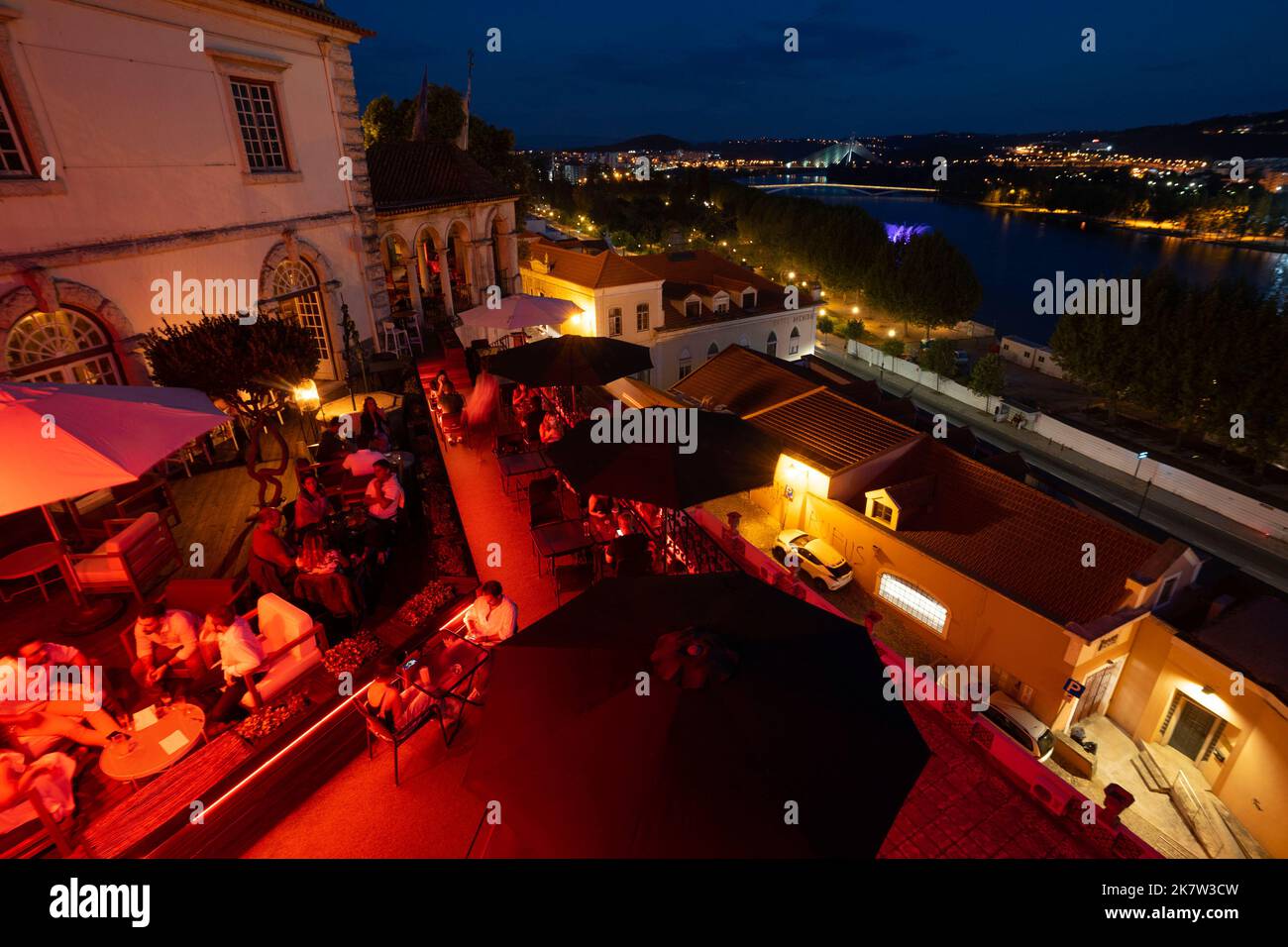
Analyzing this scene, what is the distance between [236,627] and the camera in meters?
6.35

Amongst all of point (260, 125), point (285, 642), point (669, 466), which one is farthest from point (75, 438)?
point (260, 125)

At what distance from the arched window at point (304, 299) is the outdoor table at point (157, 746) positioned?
1293 cm

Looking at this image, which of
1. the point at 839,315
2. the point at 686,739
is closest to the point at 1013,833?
the point at 686,739

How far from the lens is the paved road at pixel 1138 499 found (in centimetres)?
2989

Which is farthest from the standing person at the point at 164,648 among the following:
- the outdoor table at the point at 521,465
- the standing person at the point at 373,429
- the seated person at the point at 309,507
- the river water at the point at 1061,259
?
the river water at the point at 1061,259

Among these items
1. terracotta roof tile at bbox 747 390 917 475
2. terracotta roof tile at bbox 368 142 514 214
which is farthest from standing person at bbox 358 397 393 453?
terracotta roof tile at bbox 368 142 514 214

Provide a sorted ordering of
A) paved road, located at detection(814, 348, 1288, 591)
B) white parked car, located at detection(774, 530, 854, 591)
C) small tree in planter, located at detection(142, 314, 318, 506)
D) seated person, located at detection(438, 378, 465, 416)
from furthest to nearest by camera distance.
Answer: paved road, located at detection(814, 348, 1288, 591) < white parked car, located at detection(774, 530, 854, 591) < seated person, located at detection(438, 378, 465, 416) < small tree in planter, located at detection(142, 314, 318, 506)

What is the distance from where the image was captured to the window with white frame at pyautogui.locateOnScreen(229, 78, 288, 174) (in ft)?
50.4

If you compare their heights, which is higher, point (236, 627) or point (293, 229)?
point (293, 229)

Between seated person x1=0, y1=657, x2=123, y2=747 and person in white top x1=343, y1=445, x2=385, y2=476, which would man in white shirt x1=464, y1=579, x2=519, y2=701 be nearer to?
seated person x1=0, y1=657, x2=123, y2=747

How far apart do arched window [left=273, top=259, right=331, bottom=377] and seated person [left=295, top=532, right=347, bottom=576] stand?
1074 centimetres
